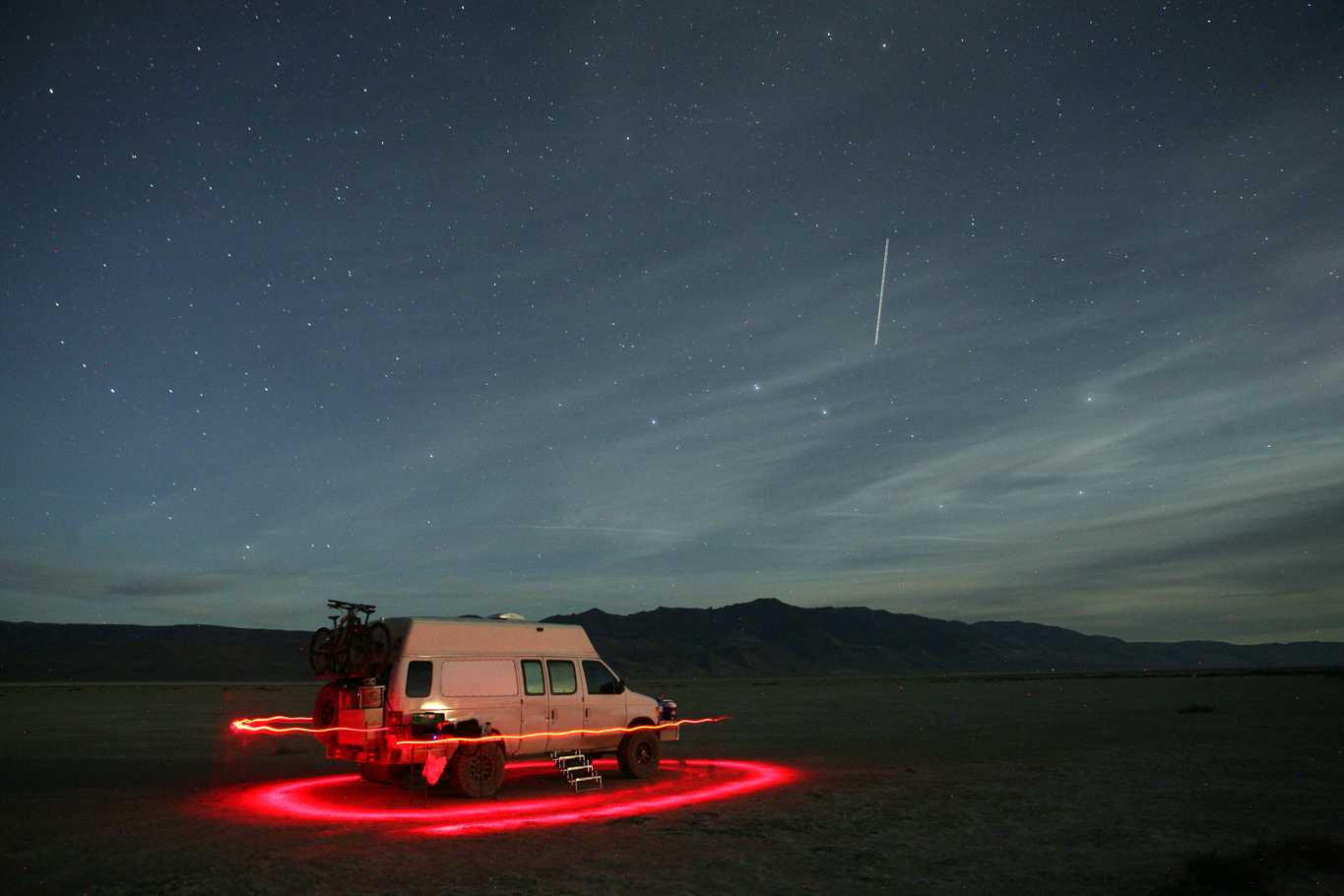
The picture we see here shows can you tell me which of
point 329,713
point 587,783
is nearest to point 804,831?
point 587,783

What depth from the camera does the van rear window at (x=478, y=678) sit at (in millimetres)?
13992

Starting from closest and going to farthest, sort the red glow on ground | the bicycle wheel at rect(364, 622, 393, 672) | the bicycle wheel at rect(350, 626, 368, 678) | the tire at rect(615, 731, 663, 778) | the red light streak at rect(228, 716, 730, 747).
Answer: the red glow on ground
the red light streak at rect(228, 716, 730, 747)
the bicycle wheel at rect(364, 622, 393, 672)
the bicycle wheel at rect(350, 626, 368, 678)
the tire at rect(615, 731, 663, 778)

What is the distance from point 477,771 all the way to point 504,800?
61 cm

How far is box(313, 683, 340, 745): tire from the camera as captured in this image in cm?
1381

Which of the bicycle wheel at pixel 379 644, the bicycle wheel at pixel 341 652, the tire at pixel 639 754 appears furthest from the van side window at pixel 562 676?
the bicycle wheel at pixel 341 652

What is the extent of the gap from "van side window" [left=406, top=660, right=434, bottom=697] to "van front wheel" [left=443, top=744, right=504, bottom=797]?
1.11 m

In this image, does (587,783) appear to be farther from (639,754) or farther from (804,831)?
(804,831)

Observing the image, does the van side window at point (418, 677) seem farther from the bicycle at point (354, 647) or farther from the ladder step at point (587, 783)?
the ladder step at point (587, 783)

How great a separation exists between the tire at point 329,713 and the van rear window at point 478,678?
1.63 m

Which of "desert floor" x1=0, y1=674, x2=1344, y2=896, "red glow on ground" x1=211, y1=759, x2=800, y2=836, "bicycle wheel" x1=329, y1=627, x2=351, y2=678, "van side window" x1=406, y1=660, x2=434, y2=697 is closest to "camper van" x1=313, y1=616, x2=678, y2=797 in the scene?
"van side window" x1=406, y1=660, x2=434, y2=697

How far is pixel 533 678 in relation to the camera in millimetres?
15109

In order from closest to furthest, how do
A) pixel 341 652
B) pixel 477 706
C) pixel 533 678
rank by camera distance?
pixel 477 706 < pixel 341 652 < pixel 533 678

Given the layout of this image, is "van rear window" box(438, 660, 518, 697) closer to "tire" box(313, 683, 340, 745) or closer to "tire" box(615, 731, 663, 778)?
"tire" box(313, 683, 340, 745)

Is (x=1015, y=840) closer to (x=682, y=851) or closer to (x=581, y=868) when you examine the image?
(x=682, y=851)
